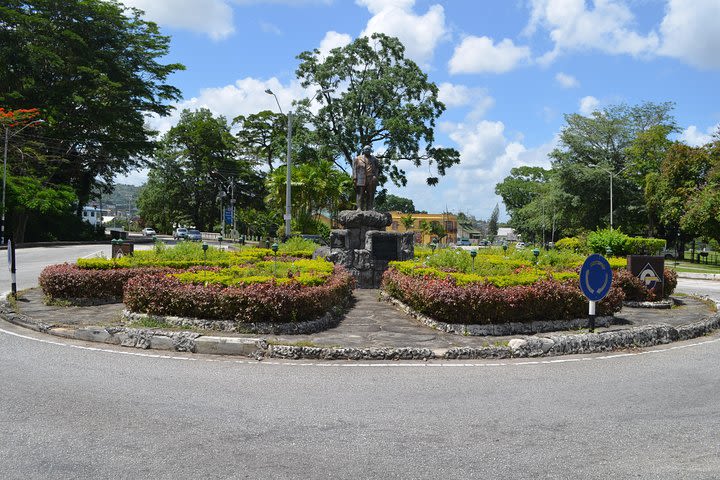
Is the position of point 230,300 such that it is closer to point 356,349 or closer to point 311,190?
point 356,349

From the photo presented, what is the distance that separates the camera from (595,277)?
28.6 ft

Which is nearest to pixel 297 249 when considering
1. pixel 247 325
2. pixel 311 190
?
pixel 247 325

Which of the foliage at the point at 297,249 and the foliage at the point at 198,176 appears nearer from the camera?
the foliage at the point at 297,249

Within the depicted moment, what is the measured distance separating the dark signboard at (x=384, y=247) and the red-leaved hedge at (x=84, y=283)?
5.83 m

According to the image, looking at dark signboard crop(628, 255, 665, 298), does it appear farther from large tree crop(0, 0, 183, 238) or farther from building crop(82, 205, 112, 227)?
building crop(82, 205, 112, 227)

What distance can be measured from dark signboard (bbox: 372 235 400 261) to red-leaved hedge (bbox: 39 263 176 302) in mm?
5833

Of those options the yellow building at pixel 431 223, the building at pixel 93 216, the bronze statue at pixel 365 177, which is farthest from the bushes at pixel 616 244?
the yellow building at pixel 431 223

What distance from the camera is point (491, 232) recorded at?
A: 119625 mm

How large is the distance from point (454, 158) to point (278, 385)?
118 ft

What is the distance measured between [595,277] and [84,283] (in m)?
9.94

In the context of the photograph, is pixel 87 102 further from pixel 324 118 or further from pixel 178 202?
pixel 178 202

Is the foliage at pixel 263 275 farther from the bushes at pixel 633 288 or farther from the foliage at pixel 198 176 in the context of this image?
the foliage at pixel 198 176

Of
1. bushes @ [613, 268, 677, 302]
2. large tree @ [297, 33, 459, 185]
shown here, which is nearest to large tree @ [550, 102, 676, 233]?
large tree @ [297, 33, 459, 185]

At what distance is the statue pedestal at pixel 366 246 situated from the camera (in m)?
15.6
